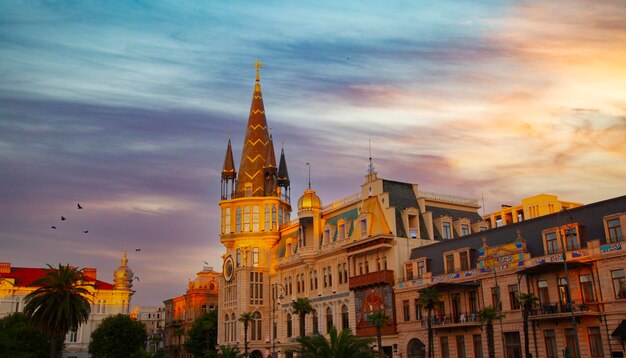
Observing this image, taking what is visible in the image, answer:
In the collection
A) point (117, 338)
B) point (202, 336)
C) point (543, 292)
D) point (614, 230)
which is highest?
point (614, 230)

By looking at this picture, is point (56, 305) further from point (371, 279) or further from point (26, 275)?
point (26, 275)

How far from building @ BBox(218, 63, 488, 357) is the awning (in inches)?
937

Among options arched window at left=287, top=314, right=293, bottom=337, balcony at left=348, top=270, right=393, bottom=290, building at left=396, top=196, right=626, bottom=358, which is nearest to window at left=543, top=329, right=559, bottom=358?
building at left=396, top=196, right=626, bottom=358

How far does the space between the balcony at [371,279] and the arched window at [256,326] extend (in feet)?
74.2

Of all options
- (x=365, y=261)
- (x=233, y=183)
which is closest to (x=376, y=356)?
(x=365, y=261)

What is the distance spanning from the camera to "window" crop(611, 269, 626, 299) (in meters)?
46.0

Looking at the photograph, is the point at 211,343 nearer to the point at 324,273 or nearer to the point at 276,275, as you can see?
the point at 276,275

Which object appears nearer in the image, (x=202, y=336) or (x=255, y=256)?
(x=255, y=256)

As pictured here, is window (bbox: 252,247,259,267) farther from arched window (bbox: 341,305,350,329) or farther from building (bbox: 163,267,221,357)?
building (bbox: 163,267,221,357)

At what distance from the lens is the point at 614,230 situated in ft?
156

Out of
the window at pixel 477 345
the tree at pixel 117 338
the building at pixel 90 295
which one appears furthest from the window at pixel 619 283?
the building at pixel 90 295

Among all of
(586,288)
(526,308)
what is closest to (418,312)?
(526,308)

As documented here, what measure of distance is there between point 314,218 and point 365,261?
484 inches

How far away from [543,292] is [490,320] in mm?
5081
